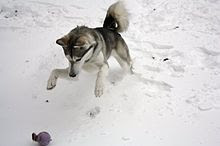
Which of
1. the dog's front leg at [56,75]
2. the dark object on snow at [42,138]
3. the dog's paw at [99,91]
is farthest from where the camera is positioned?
the dog's front leg at [56,75]

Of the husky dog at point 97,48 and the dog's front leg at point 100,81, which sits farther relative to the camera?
the dog's front leg at point 100,81

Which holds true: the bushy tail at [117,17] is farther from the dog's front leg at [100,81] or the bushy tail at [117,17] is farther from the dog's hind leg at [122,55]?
the dog's front leg at [100,81]

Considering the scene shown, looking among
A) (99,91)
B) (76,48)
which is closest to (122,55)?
(99,91)

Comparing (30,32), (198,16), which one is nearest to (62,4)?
(30,32)

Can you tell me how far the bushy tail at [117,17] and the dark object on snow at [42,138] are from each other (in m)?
1.86

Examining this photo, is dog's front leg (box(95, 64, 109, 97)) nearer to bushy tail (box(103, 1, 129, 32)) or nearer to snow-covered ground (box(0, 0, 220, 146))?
Result: snow-covered ground (box(0, 0, 220, 146))

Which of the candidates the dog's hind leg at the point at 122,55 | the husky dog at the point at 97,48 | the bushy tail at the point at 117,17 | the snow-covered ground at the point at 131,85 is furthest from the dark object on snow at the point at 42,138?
the bushy tail at the point at 117,17

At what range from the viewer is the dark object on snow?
10.1 ft

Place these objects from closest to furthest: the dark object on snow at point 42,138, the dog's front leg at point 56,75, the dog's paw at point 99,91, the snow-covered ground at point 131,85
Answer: the dark object on snow at point 42,138 → the snow-covered ground at point 131,85 → the dog's paw at point 99,91 → the dog's front leg at point 56,75

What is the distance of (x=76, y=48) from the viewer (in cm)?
312

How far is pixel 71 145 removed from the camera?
3.13 meters

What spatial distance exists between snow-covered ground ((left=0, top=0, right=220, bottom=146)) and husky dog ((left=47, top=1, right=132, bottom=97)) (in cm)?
34

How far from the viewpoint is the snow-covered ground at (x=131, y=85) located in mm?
3268

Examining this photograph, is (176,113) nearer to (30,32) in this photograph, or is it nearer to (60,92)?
(60,92)
